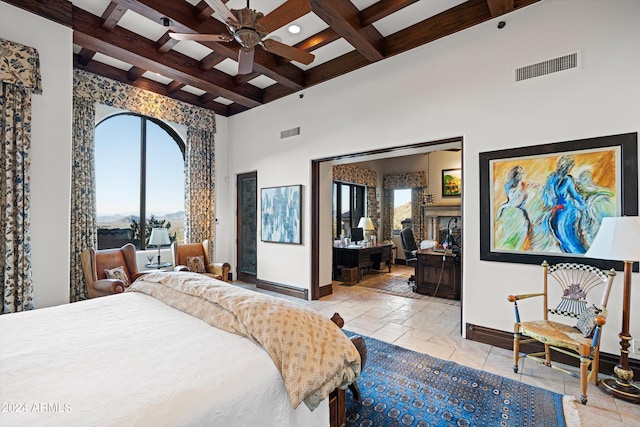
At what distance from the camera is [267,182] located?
571cm

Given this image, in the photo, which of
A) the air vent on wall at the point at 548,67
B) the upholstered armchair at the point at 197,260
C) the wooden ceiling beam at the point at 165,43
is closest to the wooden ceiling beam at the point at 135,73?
the wooden ceiling beam at the point at 165,43

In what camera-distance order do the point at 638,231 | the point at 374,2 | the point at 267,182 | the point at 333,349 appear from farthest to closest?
the point at 267,182, the point at 374,2, the point at 638,231, the point at 333,349

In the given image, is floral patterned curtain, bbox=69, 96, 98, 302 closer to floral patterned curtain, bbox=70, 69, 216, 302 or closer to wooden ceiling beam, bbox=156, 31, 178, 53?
floral patterned curtain, bbox=70, 69, 216, 302

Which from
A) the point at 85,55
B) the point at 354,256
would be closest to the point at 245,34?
the point at 85,55

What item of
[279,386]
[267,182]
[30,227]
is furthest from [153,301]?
[267,182]

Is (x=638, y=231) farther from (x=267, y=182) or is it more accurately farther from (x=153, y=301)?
(x=267, y=182)

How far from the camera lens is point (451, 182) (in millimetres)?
7988

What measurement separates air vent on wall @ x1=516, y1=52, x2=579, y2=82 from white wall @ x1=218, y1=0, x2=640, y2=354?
6cm

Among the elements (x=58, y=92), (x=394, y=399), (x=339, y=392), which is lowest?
(x=394, y=399)

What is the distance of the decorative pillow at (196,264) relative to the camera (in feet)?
16.7

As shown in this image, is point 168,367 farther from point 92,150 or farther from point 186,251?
point 92,150

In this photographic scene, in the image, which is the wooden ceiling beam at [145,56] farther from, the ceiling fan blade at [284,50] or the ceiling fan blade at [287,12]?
the ceiling fan blade at [284,50]

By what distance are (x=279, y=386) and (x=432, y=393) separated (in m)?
1.54

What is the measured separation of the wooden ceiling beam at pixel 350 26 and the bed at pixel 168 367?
283 cm
